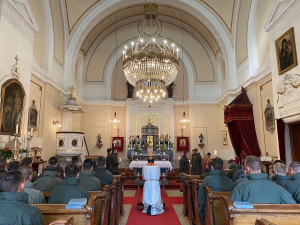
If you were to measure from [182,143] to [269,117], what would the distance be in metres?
5.89

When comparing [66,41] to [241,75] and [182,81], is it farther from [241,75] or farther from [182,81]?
[241,75]

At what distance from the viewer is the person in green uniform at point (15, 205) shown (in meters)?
1.96

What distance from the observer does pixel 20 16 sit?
6688 millimetres

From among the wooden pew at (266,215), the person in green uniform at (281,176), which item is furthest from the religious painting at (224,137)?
the wooden pew at (266,215)

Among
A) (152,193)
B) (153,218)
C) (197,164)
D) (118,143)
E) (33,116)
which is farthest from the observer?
(118,143)

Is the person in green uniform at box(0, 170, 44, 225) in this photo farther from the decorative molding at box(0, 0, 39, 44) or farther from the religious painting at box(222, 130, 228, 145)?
the religious painting at box(222, 130, 228, 145)

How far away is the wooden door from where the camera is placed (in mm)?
6469

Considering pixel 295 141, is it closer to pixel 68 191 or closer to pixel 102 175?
pixel 102 175

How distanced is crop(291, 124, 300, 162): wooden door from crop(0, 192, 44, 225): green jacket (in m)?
6.64

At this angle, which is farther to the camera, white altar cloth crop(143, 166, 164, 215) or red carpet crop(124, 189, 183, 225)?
white altar cloth crop(143, 166, 164, 215)

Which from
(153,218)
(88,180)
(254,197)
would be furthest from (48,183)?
(254,197)

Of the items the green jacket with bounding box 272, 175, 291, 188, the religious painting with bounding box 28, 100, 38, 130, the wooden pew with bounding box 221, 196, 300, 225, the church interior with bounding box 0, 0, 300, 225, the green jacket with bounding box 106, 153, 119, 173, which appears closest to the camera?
the wooden pew with bounding box 221, 196, 300, 225

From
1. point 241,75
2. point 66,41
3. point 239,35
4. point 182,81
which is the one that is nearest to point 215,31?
point 239,35

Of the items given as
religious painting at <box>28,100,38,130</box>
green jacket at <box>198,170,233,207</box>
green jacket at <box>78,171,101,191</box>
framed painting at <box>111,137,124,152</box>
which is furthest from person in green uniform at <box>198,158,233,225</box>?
framed painting at <box>111,137,124,152</box>
